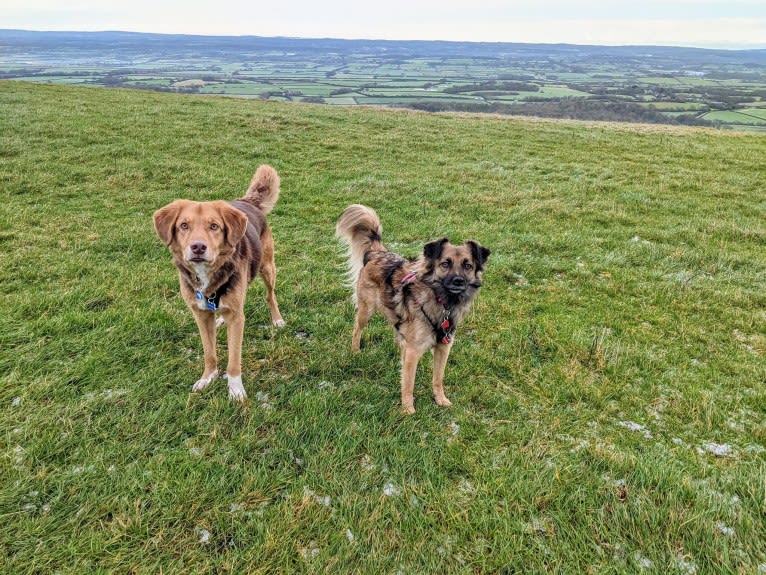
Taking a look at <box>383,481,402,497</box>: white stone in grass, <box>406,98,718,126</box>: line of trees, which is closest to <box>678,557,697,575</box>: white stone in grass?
<box>383,481,402,497</box>: white stone in grass

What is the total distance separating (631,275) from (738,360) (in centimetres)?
271

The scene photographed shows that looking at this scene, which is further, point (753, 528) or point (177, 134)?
point (177, 134)

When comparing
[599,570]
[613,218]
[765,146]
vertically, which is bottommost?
[599,570]

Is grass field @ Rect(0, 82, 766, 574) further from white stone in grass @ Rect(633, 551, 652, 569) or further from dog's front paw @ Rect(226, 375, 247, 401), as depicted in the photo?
dog's front paw @ Rect(226, 375, 247, 401)

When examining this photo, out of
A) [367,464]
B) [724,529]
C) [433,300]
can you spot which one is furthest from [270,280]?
[724,529]

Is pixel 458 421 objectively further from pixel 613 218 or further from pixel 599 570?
pixel 613 218

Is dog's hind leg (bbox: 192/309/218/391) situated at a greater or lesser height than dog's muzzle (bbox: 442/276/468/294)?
lesser

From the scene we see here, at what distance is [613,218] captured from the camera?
11070 millimetres

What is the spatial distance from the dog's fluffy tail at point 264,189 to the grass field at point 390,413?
147 centimetres

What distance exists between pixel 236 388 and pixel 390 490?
82.0 inches

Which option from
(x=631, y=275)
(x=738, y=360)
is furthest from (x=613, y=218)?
(x=738, y=360)

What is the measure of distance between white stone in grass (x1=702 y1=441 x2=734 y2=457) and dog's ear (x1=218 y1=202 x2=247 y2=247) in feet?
17.0

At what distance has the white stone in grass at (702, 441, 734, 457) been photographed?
4.11 m

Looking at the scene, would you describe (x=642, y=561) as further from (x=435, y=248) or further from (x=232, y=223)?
(x=232, y=223)
